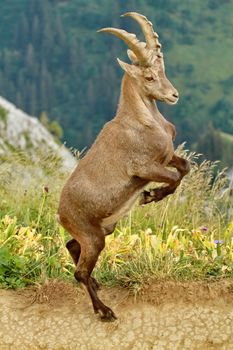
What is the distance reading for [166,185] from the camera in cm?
735

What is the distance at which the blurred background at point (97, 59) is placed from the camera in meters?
150

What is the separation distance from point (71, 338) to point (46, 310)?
406 mm

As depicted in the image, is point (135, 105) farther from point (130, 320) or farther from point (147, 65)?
point (130, 320)

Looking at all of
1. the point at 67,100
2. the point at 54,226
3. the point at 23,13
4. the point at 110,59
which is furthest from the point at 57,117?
the point at 54,226

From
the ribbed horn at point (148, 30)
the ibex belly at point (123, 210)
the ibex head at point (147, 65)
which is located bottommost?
the ibex belly at point (123, 210)

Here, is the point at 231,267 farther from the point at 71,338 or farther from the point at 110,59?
the point at 110,59

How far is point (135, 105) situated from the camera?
7270 mm

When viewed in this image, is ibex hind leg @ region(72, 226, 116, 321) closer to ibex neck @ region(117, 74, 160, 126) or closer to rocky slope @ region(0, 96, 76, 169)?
ibex neck @ region(117, 74, 160, 126)

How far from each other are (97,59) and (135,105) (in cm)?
16572

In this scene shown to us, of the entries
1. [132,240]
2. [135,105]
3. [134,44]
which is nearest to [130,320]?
[132,240]

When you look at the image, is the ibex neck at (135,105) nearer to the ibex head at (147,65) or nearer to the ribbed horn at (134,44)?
the ibex head at (147,65)

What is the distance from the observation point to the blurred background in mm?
150500

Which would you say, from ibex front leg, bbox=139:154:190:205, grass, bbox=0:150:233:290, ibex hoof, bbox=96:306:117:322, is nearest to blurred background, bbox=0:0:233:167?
grass, bbox=0:150:233:290

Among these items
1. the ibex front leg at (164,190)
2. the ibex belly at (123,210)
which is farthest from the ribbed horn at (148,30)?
the ibex belly at (123,210)
